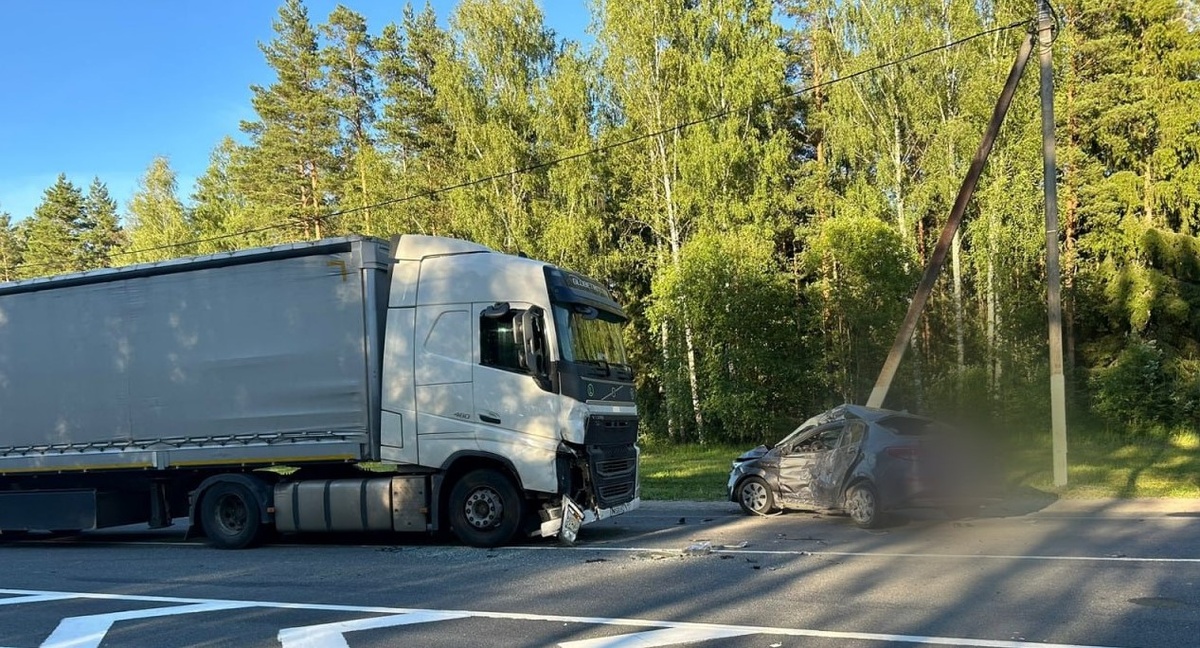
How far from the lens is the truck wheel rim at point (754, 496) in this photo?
41.1ft

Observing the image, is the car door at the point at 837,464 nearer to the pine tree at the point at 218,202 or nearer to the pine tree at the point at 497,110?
the pine tree at the point at 497,110

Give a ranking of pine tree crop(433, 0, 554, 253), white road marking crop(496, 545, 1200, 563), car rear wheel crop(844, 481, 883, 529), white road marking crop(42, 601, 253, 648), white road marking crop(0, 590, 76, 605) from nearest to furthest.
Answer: white road marking crop(42, 601, 253, 648)
white road marking crop(0, 590, 76, 605)
white road marking crop(496, 545, 1200, 563)
car rear wheel crop(844, 481, 883, 529)
pine tree crop(433, 0, 554, 253)

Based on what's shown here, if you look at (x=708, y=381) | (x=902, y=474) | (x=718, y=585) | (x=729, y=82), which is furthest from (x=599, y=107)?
(x=718, y=585)

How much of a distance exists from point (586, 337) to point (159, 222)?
53828 millimetres

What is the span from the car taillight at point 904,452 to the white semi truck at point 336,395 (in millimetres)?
3316

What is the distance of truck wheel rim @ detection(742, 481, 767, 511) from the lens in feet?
41.1

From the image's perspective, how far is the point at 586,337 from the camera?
10.3 m

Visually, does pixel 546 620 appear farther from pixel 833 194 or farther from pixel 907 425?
pixel 833 194

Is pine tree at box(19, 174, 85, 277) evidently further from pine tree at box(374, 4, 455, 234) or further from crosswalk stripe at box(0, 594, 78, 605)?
crosswalk stripe at box(0, 594, 78, 605)

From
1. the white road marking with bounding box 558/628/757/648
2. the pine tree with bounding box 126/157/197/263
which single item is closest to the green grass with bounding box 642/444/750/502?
the white road marking with bounding box 558/628/757/648

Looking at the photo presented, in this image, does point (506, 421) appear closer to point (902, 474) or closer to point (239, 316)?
point (239, 316)

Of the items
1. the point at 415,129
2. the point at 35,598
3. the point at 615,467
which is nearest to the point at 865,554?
the point at 615,467

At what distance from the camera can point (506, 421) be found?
31.9 ft

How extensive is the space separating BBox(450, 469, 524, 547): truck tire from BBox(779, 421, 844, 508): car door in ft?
13.9
